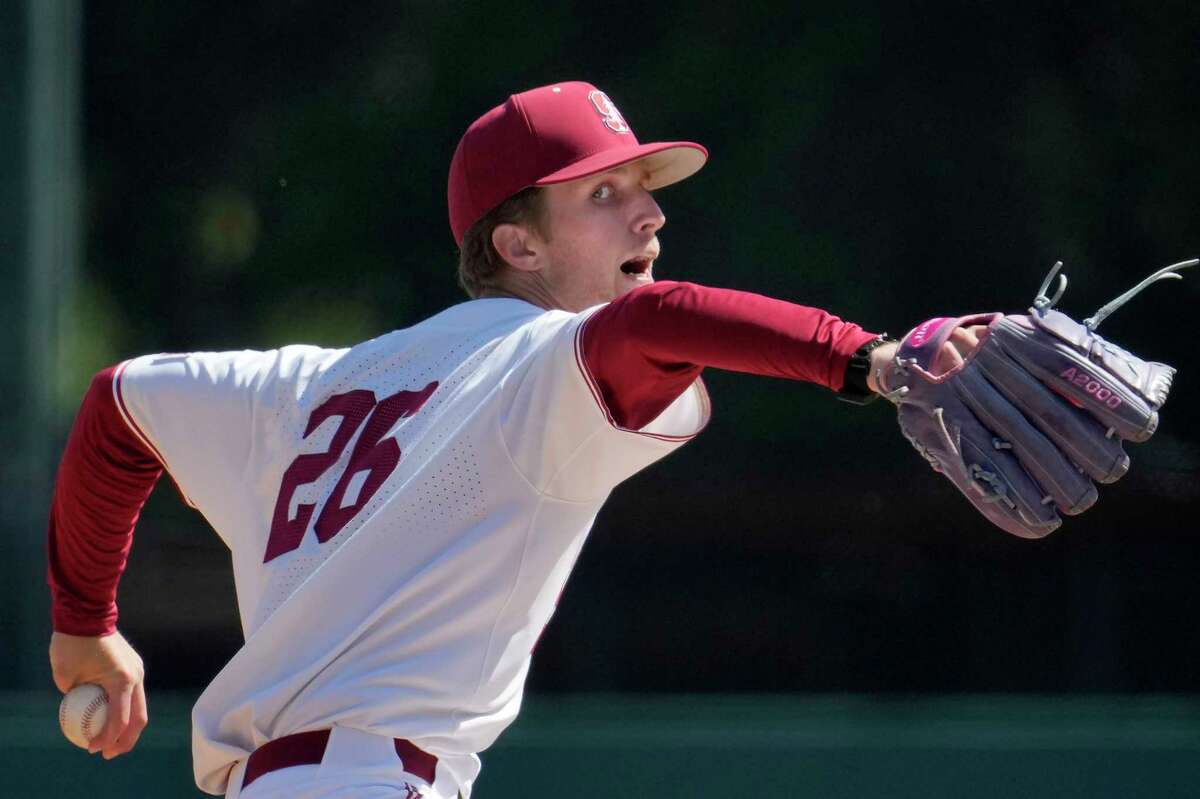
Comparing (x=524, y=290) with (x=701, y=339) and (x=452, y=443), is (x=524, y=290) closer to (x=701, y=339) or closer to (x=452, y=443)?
(x=452, y=443)

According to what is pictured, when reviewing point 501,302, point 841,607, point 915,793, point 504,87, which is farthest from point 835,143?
point 501,302

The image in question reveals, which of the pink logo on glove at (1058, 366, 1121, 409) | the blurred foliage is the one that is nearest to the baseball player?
the pink logo on glove at (1058, 366, 1121, 409)

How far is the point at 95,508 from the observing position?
8.50 ft

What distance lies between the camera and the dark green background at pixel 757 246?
171 inches

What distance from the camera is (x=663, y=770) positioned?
13.8ft

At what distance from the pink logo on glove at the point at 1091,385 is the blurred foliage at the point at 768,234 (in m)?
2.62

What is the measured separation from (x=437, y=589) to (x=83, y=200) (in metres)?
2.75

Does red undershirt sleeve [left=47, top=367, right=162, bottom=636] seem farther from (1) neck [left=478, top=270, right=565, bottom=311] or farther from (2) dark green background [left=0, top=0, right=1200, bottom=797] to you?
(2) dark green background [left=0, top=0, right=1200, bottom=797]

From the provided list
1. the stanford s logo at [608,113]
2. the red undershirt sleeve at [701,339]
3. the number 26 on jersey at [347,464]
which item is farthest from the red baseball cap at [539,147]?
the red undershirt sleeve at [701,339]

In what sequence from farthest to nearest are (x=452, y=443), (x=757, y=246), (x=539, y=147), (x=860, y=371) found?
(x=757, y=246) < (x=539, y=147) < (x=452, y=443) < (x=860, y=371)

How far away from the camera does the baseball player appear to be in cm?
188

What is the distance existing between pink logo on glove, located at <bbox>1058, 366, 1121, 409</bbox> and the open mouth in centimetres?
91

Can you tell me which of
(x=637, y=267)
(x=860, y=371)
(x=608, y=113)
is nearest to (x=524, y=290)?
(x=637, y=267)

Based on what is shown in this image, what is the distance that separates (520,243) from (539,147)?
145mm
